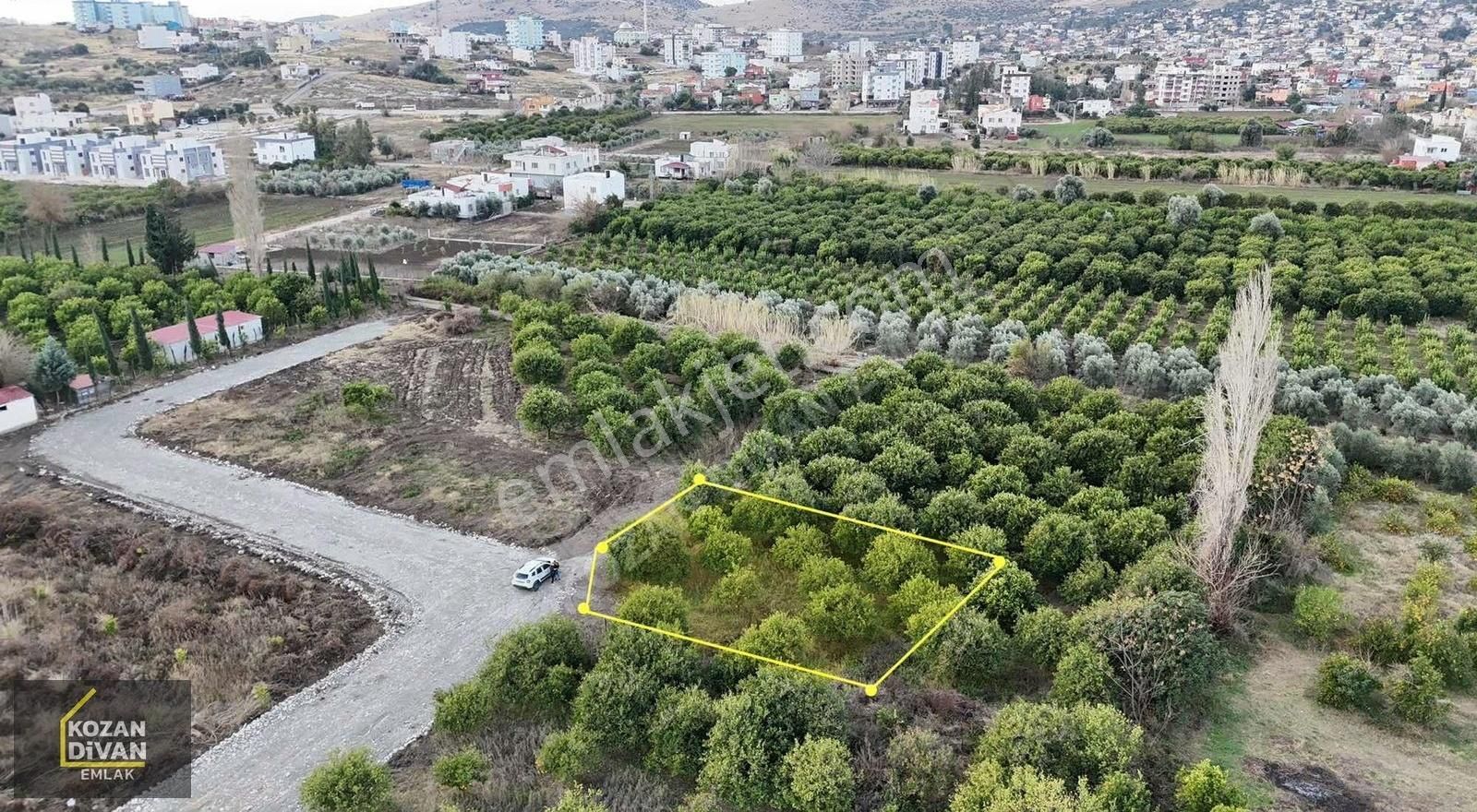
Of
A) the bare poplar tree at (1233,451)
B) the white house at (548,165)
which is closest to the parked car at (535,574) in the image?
the bare poplar tree at (1233,451)

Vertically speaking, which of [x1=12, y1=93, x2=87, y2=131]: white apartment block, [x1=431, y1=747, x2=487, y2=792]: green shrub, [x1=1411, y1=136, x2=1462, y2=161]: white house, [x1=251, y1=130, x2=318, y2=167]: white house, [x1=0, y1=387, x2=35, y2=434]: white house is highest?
[x1=12, y1=93, x2=87, y2=131]: white apartment block

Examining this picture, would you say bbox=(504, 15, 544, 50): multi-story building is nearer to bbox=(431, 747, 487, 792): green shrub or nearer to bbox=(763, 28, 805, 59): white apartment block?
bbox=(763, 28, 805, 59): white apartment block

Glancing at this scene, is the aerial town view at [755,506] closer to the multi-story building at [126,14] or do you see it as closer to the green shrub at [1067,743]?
the green shrub at [1067,743]

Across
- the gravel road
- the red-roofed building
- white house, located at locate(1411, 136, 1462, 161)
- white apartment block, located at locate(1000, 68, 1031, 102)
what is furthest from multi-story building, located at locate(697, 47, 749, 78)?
the gravel road

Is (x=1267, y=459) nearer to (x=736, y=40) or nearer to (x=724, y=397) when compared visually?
(x=724, y=397)

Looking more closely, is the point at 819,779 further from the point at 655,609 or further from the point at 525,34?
the point at 525,34

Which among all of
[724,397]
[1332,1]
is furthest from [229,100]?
[1332,1]
